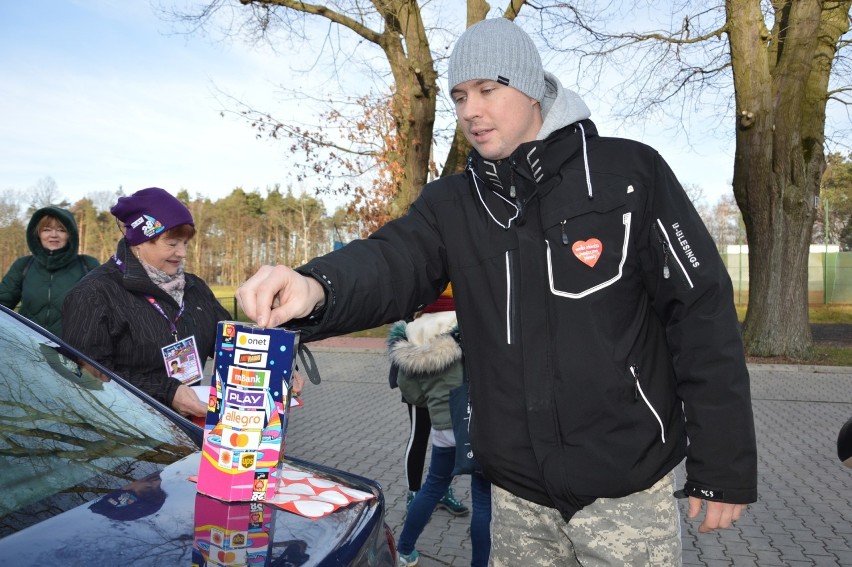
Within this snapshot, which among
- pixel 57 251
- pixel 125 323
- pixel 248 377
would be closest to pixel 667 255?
pixel 248 377

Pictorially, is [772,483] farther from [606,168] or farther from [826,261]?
[826,261]

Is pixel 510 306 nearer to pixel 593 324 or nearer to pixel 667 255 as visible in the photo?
pixel 593 324

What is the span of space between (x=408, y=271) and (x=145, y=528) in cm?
94

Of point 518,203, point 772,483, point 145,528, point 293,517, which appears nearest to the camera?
point 145,528

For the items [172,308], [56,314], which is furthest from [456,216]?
[56,314]

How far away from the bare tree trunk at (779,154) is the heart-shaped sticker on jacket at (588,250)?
473 inches

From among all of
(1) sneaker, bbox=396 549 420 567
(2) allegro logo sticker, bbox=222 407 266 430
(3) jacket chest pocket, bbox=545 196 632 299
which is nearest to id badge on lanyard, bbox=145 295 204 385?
(1) sneaker, bbox=396 549 420 567

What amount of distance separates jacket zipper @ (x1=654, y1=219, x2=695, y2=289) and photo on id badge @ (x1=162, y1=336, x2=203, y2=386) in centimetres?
240

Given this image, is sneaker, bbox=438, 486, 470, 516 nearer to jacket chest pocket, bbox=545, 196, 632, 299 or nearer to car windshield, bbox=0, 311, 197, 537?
car windshield, bbox=0, 311, 197, 537

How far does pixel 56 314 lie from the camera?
20.0ft

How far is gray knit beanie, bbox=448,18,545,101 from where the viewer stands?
2129mm

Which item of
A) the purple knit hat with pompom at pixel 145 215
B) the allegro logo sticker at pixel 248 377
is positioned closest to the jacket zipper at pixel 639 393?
the allegro logo sticker at pixel 248 377

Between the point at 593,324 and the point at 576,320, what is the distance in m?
0.04

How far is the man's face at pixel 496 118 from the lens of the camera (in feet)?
Result: 7.00
